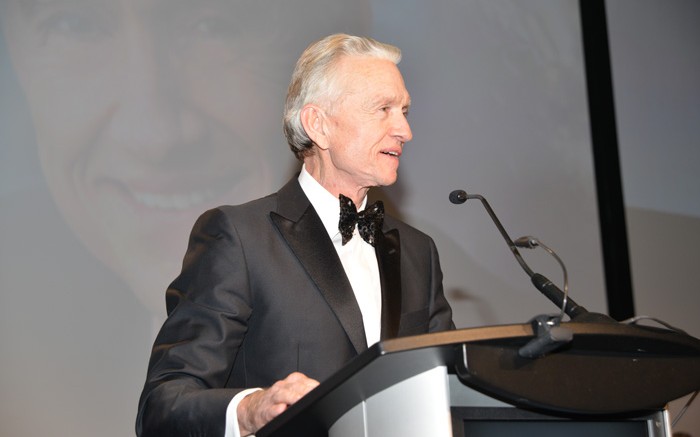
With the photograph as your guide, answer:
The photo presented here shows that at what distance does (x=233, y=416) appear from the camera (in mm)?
1515

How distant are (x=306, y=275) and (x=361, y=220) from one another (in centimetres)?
30

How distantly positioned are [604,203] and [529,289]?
707 millimetres

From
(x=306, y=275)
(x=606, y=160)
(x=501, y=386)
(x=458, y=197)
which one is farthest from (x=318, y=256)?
(x=606, y=160)

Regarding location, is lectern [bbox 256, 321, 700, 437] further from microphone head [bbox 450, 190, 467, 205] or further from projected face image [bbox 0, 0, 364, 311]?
projected face image [bbox 0, 0, 364, 311]

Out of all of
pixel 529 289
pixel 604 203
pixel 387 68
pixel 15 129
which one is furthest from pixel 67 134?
pixel 604 203

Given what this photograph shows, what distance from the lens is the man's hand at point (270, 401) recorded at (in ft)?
4.49

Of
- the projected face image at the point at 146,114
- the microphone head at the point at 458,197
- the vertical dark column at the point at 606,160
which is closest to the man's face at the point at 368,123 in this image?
the microphone head at the point at 458,197

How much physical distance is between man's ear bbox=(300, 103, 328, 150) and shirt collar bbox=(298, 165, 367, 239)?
11 centimetres

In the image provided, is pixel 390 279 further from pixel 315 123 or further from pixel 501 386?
pixel 501 386

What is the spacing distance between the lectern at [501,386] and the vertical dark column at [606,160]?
315 cm

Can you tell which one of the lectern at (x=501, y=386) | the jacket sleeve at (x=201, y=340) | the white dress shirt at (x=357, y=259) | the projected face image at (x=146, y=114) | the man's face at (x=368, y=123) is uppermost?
the projected face image at (x=146, y=114)

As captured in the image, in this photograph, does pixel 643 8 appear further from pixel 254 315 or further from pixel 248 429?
pixel 248 429


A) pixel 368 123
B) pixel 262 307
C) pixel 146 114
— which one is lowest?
pixel 262 307

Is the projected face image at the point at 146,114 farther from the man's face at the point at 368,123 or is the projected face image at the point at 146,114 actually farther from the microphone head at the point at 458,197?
the microphone head at the point at 458,197
